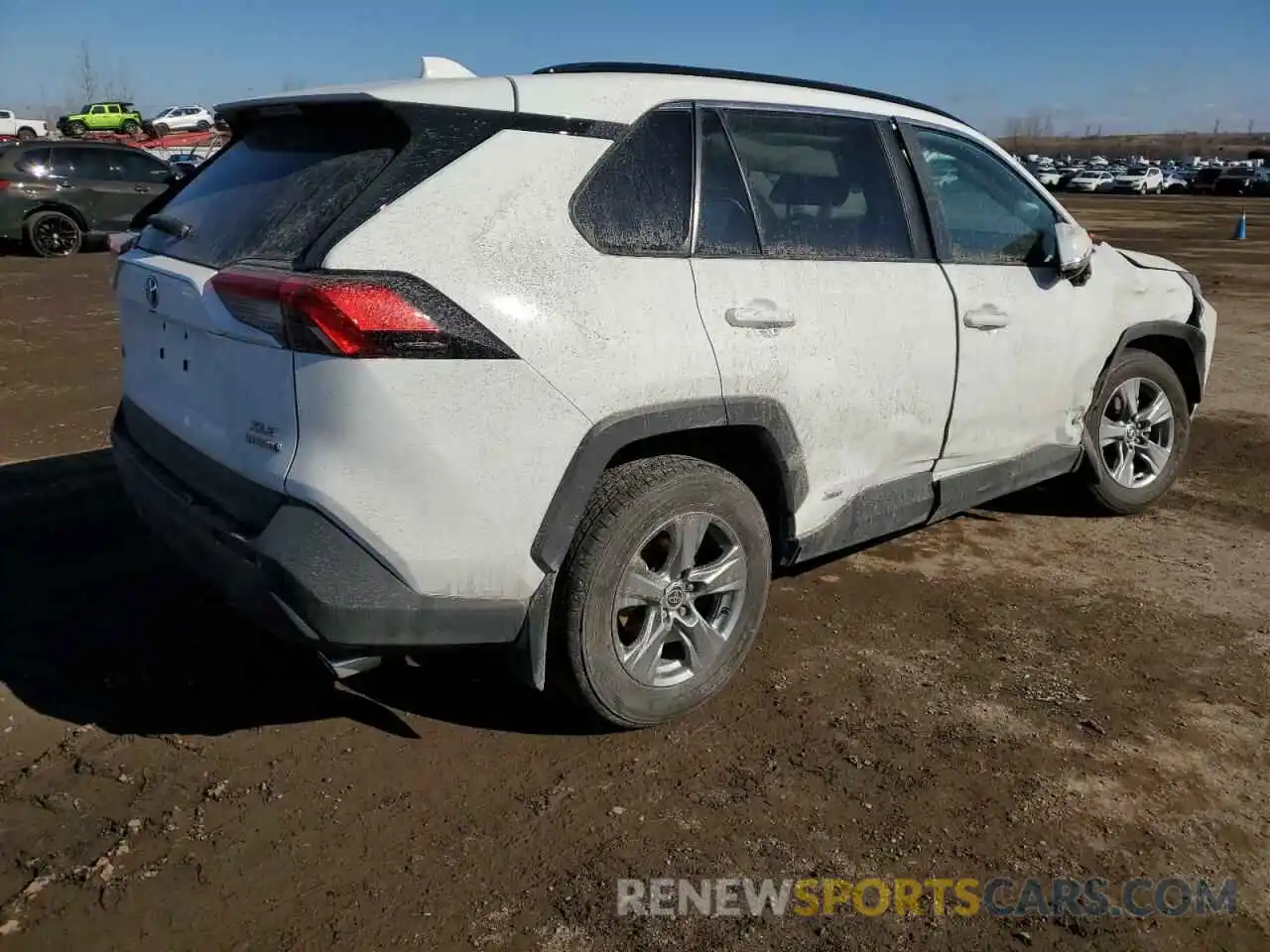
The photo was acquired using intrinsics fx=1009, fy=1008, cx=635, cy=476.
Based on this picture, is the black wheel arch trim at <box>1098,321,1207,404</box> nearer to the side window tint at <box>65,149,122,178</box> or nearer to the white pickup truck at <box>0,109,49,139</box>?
the side window tint at <box>65,149,122,178</box>

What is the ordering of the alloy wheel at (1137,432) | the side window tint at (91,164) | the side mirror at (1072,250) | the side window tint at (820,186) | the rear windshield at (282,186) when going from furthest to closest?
1. the side window tint at (91,164)
2. the alloy wheel at (1137,432)
3. the side mirror at (1072,250)
4. the side window tint at (820,186)
5. the rear windshield at (282,186)

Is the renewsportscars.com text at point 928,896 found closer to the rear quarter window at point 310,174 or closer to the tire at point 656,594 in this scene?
the tire at point 656,594

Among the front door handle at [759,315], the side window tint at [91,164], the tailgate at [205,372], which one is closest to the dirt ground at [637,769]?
the tailgate at [205,372]

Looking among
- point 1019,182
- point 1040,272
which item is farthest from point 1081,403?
point 1019,182

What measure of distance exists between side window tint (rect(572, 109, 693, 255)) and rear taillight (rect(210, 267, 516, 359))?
1.66ft

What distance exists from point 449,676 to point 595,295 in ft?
4.93

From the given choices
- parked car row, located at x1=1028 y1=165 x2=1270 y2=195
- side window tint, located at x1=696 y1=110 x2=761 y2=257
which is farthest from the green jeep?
side window tint, located at x1=696 y1=110 x2=761 y2=257

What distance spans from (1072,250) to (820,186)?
128cm

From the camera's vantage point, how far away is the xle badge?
2553 millimetres

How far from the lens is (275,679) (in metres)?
3.45

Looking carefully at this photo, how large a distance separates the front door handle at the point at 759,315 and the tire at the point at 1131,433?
218cm

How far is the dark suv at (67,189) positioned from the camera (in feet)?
51.0

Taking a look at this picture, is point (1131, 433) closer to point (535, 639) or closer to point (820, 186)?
point (820, 186)

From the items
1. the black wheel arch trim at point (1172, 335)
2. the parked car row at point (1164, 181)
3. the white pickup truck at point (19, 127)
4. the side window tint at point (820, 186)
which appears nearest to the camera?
the side window tint at point (820, 186)
